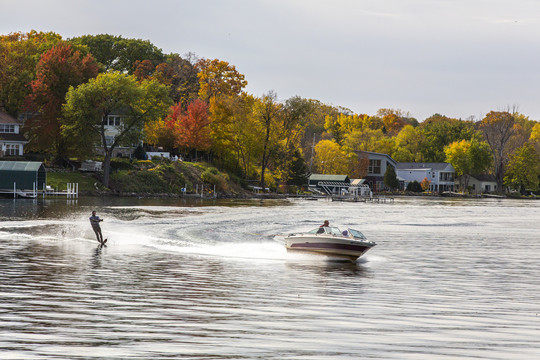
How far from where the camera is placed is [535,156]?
176625 millimetres

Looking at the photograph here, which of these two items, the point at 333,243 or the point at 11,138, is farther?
the point at 11,138

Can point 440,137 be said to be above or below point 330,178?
above

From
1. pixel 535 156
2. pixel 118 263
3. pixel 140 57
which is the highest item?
pixel 140 57

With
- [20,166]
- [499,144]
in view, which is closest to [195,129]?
[20,166]

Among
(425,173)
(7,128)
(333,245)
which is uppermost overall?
(7,128)

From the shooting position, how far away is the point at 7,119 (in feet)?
354

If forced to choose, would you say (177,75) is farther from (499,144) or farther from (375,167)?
(499,144)

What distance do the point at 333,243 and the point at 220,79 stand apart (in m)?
116

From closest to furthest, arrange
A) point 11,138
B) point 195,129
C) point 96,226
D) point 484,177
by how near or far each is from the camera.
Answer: point 96,226 → point 11,138 → point 195,129 → point 484,177

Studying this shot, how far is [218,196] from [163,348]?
95639 millimetres

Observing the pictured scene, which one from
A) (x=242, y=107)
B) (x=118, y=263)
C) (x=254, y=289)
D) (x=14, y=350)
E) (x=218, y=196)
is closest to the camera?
(x=14, y=350)

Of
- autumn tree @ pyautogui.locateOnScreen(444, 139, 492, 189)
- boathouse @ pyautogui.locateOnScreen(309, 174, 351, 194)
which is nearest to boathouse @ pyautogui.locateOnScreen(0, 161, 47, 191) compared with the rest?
boathouse @ pyautogui.locateOnScreen(309, 174, 351, 194)

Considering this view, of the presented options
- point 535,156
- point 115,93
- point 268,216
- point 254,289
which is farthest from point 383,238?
point 535,156

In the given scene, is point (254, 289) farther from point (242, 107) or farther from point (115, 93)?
point (242, 107)
